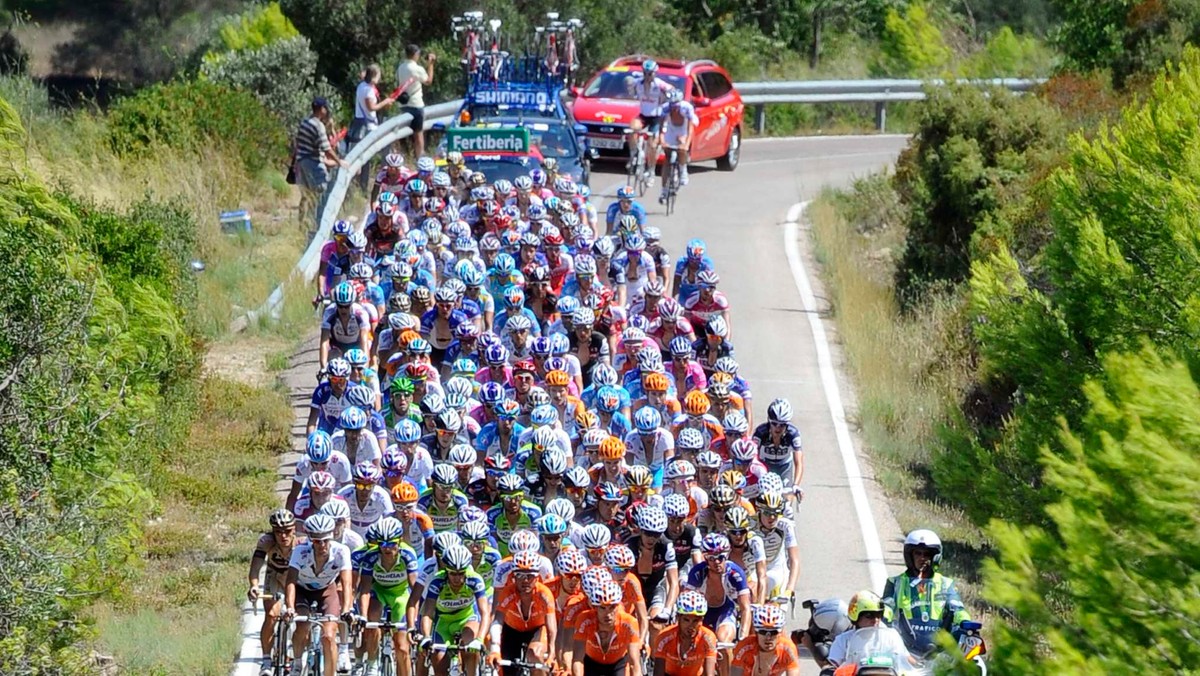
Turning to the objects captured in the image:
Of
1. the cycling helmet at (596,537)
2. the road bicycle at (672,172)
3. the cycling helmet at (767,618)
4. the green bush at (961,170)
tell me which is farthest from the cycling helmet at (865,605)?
the road bicycle at (672,172)

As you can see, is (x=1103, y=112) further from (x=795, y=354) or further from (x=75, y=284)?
(x=75, y=284)

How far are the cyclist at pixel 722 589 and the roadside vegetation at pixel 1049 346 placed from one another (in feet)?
5.08

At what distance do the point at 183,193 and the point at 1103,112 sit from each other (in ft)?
44.2

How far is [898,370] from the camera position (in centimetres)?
2236

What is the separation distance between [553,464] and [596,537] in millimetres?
1256

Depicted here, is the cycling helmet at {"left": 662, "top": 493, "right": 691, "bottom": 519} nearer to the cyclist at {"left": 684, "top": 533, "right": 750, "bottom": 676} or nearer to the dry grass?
the cyclist at {"left": 684, "top": 533, "right": 750, "bottom": 676}

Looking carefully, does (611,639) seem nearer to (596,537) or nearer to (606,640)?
(606,640)

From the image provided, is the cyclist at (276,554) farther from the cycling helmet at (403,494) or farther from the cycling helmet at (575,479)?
the cycling helmet at (575,479)

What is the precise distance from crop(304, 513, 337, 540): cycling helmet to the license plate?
17267 millimetres

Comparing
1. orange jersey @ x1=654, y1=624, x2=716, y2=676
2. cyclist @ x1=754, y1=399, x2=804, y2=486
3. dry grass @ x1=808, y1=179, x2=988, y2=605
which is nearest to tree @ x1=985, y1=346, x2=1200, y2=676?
orange jersey @ x1=654, y1=624, x2=716, y2=676

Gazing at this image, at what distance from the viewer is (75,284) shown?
485 inches

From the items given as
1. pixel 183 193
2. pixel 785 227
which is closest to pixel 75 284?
pixel 183 193

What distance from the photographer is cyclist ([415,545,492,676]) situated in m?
12.3

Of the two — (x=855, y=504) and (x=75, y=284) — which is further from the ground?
(x=75, y=284)
